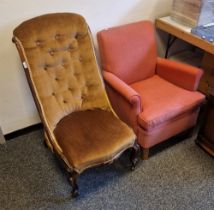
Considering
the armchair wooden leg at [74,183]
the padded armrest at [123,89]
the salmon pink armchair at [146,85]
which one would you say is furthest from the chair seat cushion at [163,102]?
the armchair wooden leg at [74,183]

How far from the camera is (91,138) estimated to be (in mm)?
1756

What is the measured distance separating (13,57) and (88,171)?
3.41 feet

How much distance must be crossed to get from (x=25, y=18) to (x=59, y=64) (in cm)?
41

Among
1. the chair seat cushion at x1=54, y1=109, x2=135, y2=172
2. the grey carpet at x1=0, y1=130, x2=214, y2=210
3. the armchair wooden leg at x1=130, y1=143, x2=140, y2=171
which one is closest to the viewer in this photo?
the chair seat cushion at x1=54, y1=109, x2=135, y2=172

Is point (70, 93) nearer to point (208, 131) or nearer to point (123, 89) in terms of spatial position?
point (123, 89)

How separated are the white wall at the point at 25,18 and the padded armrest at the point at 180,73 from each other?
517 mm

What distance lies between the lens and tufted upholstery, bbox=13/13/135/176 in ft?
5.64

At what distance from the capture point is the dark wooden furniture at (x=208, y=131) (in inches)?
80.5

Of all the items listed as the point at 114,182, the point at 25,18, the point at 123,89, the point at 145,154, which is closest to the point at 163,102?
the point at 123,89

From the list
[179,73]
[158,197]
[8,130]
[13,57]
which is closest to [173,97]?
[179,73]

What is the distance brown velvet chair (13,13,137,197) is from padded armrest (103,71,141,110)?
0.09 meters

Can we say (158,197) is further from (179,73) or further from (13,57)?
(13,57)

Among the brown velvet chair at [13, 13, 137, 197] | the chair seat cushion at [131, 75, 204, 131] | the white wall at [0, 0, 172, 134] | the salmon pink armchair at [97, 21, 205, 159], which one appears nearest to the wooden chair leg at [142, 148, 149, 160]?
the salmon pink armchair at [97, 21, 205, 159]

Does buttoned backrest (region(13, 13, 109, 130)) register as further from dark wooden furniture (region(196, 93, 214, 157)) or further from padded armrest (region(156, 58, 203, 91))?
dark wooden furniture (region(196, 93, 214, 157))
